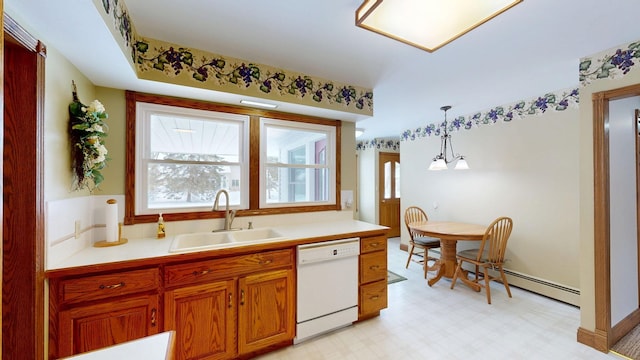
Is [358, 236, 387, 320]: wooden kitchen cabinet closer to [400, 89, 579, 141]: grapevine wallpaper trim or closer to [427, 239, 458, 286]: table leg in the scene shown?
[427, 239, 458, 286]: table leg

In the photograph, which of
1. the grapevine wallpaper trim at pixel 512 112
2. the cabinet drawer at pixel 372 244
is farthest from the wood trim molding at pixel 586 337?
the grapevine wallpaper trim at pixel 512 112

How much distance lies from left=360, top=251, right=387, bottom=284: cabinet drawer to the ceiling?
1.44 meters

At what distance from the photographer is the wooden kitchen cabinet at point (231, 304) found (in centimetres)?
172

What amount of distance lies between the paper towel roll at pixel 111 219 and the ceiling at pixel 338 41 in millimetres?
884

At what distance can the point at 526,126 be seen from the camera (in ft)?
10.4

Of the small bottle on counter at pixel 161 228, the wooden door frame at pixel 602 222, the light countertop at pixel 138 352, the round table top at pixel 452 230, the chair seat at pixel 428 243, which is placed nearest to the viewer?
the light countertop at pixel 138 352

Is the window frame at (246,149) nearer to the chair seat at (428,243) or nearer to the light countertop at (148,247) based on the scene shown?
the light countertop at (148,247)

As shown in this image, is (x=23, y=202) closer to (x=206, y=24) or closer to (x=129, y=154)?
(x=129, y=154)

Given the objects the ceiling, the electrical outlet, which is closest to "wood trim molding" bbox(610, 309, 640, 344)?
the ceiling

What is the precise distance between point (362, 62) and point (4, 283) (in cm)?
252

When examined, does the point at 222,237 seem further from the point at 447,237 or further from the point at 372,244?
the point at 447,237

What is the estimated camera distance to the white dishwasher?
213 centimetres

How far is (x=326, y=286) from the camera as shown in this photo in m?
2.23

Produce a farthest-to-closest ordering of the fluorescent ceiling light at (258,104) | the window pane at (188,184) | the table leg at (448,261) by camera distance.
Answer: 1. the table leg at (448,261)
2. the fluorescent ceiling light at (258,104)
3. the window pane at (188,184)
